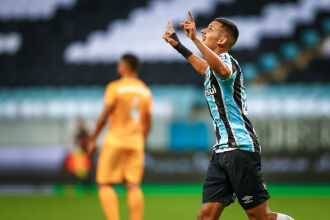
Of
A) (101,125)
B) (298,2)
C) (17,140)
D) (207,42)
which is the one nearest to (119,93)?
(101,125)

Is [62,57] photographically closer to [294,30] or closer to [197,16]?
[197,16]

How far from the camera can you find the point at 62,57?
16.2 m

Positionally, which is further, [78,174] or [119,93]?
[78,174]

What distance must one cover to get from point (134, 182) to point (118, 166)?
0.84ft

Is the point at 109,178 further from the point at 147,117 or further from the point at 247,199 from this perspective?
the point at 247,199

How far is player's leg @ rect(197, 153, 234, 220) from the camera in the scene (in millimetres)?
3818

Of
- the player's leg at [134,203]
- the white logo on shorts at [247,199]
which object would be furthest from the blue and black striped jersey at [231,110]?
the player's leg at [134,203]

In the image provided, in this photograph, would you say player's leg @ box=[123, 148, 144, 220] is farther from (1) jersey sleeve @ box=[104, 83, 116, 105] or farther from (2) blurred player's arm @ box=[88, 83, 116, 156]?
(1) jersey sleeve @ box=[104, 83, 116, 105]

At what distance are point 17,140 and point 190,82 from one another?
5.26 meters

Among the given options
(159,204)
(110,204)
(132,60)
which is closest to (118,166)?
(110,204)

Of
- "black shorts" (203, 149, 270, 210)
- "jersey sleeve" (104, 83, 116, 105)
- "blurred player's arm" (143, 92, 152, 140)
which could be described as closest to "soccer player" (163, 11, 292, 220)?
"black shorts" (203, 149, 270, 210)

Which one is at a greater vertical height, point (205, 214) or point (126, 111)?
point (126, 111)

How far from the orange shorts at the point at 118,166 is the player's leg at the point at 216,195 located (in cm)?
207

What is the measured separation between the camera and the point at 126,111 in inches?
233
